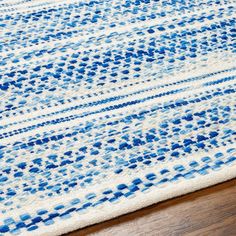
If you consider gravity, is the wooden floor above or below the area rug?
below

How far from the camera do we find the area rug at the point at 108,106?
30.9 inches

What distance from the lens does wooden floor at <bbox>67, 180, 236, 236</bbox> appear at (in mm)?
754

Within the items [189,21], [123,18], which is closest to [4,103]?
[123,18]

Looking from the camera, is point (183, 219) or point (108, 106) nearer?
point (183, 219)

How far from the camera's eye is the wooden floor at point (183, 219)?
0.75 metres

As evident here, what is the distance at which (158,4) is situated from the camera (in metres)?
1.12

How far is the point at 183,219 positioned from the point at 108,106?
28 cm

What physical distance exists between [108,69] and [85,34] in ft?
0.41

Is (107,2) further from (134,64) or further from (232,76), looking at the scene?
(232,76)

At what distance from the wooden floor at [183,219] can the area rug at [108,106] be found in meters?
0.02

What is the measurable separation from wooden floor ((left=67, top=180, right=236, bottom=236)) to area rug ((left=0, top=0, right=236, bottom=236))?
0.6 inches

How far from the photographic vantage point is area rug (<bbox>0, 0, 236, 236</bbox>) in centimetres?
79

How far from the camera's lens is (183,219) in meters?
0.77

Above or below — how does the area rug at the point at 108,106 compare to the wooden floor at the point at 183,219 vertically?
above
